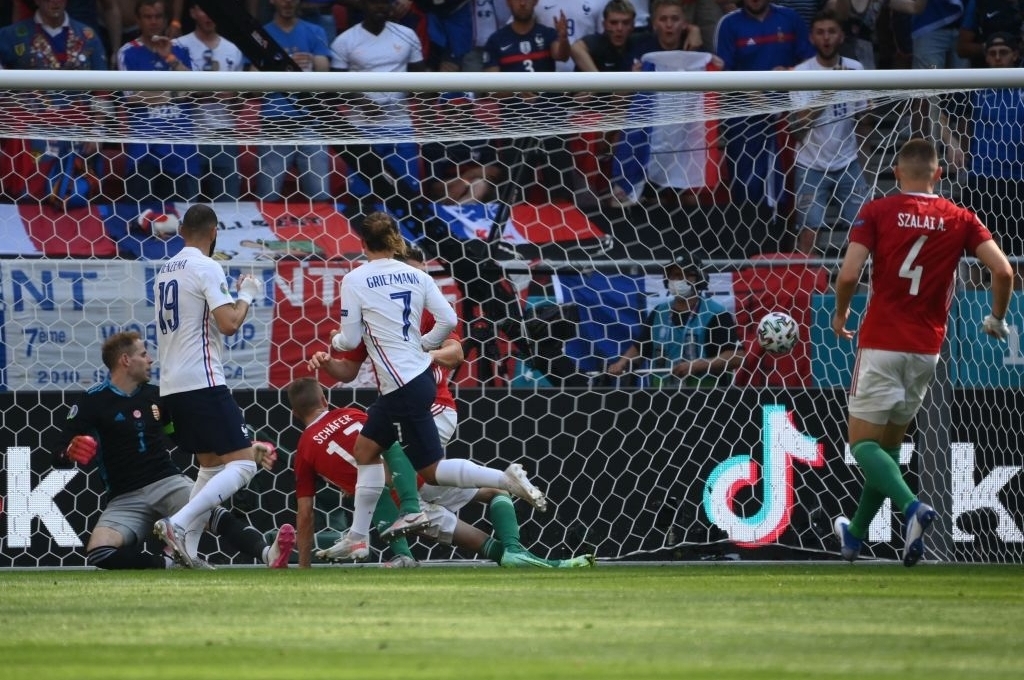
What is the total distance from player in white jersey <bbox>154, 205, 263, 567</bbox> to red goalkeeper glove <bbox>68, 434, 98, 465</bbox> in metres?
0.44

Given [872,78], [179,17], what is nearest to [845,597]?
[872,78]

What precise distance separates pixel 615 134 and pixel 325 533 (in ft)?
12.2

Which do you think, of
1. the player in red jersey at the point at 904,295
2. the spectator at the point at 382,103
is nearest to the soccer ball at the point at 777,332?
the player in red jersey at the point at 904,295

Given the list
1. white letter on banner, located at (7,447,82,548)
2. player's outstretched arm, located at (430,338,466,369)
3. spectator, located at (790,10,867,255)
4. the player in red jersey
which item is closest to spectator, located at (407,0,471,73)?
spectator, located at (790,10,867,255)

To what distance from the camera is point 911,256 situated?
6.94 meters

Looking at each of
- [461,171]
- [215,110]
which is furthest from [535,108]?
[215,110]

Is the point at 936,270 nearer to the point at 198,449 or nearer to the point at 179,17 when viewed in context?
the point at 198,449

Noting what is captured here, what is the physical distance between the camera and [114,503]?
26.5 ft

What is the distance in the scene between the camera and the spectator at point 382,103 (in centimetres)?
927

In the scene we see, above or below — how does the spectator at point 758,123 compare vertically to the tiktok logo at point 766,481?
above

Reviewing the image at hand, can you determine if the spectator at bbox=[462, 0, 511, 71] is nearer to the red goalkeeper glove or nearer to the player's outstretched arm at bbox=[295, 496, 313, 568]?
the player's outstretched arm at bbox=[295, 496, 313, 568]

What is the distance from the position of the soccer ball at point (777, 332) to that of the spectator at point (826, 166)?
0.79 m

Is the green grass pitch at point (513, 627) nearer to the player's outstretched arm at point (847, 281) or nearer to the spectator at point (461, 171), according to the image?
the player's outstretched arm at point (847, 281)

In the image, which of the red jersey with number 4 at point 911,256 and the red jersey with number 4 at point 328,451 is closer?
the red jersey with number 4 at point 911,256
